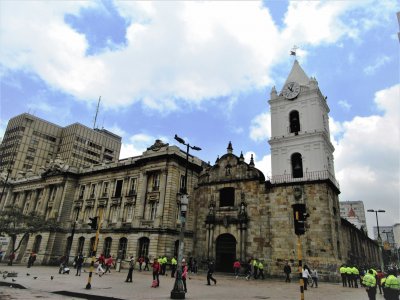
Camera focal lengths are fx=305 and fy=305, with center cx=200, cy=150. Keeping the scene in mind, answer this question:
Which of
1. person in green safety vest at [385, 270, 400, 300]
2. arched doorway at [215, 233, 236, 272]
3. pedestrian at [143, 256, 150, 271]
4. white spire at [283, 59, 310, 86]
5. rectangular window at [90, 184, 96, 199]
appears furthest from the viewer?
rectangular window at [90, 184, 96, 199]

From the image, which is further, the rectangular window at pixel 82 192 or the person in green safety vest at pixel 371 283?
the rectangular window at pixel 82 192

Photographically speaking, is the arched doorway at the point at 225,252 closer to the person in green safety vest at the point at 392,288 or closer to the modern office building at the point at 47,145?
the person in green safety vest at the point at 392,288

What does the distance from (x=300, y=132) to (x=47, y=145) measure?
86.7 m

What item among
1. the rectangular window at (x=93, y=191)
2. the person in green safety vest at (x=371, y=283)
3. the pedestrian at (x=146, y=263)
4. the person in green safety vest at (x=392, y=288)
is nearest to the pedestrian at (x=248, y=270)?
the pedestrian at (x=146, y=263)

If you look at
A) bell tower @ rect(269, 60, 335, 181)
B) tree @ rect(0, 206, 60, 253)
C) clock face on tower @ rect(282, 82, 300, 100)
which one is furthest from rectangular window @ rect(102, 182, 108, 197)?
clock face on tower @ rect(282, 82, 300, 100)

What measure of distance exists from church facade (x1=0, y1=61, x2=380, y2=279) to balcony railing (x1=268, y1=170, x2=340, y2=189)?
0.31ft

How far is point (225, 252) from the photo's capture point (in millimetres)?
31969

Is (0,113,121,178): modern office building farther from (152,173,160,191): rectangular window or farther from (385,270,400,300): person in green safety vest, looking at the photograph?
(385,270,400,300): person in green safety vest

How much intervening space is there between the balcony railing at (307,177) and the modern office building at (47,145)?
236ft

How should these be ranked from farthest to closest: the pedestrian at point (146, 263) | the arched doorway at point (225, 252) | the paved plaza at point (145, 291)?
the pedestrian at point (146, 263)
the arched doorway at point (225, 252)
the paved plaza at point (145, 291)

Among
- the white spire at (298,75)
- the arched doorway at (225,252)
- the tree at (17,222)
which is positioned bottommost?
the arched doorway at (225,252)

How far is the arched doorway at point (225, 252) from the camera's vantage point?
31531 mm

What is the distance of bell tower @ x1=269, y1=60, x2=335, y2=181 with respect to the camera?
Result: 101 feet

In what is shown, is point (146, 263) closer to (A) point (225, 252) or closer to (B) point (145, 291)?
(A) point (225, 252)
